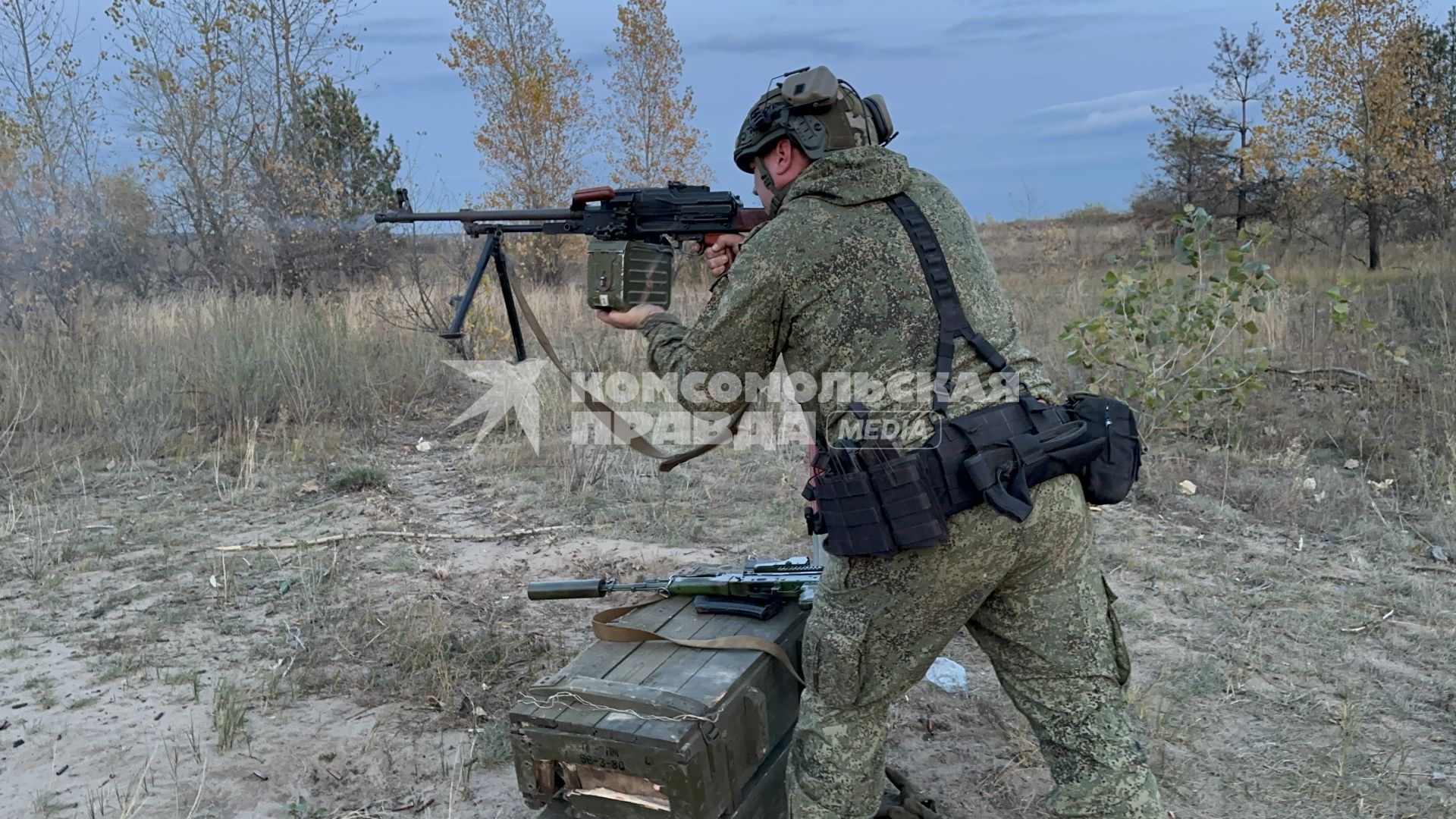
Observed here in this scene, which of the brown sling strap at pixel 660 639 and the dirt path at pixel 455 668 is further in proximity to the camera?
the dirt path at pixel 455 668

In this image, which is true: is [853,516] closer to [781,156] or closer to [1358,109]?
[781,156]

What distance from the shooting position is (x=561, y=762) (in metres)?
2.39

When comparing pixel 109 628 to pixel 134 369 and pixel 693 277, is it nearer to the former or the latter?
pixel 134 369

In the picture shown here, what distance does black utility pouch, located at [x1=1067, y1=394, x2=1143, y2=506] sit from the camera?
2.21 meters

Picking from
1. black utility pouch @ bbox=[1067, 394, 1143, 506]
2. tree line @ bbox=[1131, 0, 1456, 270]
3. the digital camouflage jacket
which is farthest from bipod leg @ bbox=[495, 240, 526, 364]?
tree line @ bbox=[1131, 0, 1456, 270]

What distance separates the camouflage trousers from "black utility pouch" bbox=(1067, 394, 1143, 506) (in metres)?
0.05

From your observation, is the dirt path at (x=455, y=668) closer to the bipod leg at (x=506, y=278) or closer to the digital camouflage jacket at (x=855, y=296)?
the bipod leg at (x=506, y=278)

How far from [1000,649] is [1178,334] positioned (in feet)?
13.8

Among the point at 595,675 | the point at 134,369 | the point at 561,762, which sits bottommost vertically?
the point at 561,762

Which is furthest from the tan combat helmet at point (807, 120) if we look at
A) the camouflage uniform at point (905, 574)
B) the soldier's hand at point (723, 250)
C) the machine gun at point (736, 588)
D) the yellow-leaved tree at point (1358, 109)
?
the yellow-leaved tree at point (1358, 109)

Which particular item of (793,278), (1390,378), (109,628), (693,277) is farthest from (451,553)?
(693,277)

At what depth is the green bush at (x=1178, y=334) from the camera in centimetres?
553

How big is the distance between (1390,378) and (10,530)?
900 cm

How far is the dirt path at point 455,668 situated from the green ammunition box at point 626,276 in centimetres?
153
